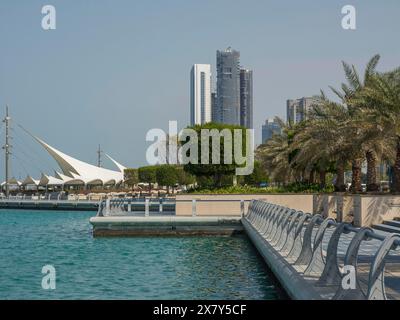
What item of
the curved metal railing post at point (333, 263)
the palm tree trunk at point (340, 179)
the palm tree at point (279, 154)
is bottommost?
the curved metal railing post at point (333, 263)

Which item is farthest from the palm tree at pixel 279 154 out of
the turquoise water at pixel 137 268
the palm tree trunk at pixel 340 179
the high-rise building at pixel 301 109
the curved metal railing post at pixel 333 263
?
the curved metal railing post at pixel 333 263

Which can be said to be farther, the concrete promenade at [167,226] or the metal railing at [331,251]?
the concrete promenade at [167,226]

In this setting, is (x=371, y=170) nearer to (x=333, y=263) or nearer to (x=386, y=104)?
(x=386, y=104)

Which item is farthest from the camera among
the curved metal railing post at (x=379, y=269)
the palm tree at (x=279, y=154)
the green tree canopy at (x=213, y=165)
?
the palm tree at (x=279, y=154)

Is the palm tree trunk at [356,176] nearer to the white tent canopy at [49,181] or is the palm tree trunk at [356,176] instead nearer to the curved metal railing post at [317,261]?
the curved metal railing post at [317,261]

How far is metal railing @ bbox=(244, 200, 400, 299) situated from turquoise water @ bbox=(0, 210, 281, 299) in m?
1.05

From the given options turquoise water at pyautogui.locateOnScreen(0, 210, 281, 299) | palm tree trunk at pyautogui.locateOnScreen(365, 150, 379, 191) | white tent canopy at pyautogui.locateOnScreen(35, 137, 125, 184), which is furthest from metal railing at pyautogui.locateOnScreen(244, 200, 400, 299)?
white tent canopy at pyautogui.locateOnScreen(35, 137, 125, 184)

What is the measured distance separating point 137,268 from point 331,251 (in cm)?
1006

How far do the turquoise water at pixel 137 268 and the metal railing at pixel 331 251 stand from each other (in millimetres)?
1050

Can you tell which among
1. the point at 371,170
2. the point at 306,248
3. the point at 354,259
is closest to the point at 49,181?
the point at 371,170

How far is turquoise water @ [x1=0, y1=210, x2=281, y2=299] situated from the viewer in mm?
14586

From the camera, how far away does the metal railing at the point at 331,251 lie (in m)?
7.52
